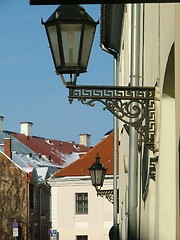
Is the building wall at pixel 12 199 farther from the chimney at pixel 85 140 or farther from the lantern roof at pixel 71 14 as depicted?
the lantern roof at pixel 71 14

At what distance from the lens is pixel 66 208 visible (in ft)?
128

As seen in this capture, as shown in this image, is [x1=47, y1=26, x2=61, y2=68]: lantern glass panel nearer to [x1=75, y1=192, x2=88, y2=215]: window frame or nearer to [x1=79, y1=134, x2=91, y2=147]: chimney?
[x1=75, y1=192, x2=88, y2=215]: window frame

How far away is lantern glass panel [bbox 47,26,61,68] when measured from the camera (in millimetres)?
6242

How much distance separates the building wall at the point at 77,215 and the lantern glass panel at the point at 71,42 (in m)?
32.4

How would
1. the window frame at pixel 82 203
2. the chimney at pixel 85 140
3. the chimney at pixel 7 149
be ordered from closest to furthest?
the window frame at pixel 82 203 < the chimney at pixel 7 149 < the chimney at pixel 85 140

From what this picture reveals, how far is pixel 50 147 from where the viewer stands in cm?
7575

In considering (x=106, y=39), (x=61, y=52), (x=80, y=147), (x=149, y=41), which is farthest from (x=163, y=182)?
(x=80, y=147)

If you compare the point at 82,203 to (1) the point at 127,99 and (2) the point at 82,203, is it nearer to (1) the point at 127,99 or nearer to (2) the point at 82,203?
(2) the point at 82,203

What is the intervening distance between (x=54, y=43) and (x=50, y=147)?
69640mm

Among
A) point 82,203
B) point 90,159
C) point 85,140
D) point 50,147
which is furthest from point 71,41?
point 85,140

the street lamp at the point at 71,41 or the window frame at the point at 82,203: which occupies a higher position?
the street lamp at the point at 71,41

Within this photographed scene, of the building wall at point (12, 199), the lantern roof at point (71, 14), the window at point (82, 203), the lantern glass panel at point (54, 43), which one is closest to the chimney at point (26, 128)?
the building wall at point (12, 199)

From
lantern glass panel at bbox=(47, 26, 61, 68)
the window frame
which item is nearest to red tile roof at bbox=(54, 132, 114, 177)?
the window frame

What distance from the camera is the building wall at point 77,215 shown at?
127 feet
